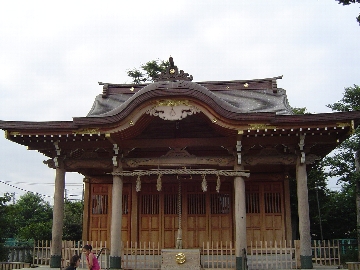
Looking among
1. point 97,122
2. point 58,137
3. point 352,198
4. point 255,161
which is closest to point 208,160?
point 255,161

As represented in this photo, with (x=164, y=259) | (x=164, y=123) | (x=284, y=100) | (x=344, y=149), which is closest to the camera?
(x=164, y=259)

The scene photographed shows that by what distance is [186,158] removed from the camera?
1252 centimetres

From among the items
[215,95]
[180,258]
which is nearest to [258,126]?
[215,95]

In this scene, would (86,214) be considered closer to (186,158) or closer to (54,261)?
(54,261)

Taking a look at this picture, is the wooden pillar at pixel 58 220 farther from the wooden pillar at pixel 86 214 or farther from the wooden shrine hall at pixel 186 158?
the wooden pillar at pixel 86 214

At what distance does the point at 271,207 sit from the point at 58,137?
798 cm

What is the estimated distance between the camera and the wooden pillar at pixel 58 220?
492 inches

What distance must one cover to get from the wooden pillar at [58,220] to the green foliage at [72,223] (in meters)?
9.85

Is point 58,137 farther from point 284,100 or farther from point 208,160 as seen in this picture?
point 284,100

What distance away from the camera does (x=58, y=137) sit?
40.3 feet

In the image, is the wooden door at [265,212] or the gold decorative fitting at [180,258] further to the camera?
the wooden door at [265,212]

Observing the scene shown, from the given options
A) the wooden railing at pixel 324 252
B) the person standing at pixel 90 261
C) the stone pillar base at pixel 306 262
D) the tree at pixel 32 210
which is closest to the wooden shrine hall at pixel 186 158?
the stone pillar base at pixel 306 262

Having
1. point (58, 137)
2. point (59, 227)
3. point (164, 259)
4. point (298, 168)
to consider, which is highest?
point (58, 137)

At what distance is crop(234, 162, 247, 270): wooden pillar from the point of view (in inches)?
454
